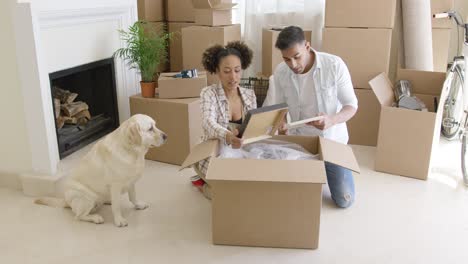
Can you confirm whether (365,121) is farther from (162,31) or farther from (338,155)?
(162,31)

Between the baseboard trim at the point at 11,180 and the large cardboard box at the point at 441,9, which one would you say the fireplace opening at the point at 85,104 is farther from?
the large cardboard box at the point at 441,9

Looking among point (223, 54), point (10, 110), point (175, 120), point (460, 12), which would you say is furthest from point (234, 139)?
point (460, 12)

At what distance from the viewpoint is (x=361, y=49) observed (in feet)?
10.3

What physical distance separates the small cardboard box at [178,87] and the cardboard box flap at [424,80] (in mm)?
1425

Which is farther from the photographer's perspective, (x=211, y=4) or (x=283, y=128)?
(x=211, y=4)

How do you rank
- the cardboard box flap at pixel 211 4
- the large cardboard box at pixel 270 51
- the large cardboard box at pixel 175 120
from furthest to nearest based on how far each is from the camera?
the large cardboard box at pixel 270 51
the cardboard box flap at pixel 211 4
the large cardboard box at pixel 175 120

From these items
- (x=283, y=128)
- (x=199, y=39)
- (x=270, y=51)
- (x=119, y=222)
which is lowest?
(x=119, y=222)

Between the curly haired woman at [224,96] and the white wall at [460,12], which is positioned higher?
the white wall at [460,12]

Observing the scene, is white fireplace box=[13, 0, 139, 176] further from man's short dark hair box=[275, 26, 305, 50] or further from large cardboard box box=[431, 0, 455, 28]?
large cardboard box box=[431, 0, 455, 28]

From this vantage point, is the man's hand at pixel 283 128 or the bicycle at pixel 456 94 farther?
the bicycle at pixel 456 94

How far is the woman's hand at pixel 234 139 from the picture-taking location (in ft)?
6.87

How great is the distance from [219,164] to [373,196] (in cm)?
108

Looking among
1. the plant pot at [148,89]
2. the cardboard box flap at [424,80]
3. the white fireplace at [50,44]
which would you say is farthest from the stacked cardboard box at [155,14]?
the cardboard box flap at [424,80]

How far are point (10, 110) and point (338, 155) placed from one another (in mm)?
1769
